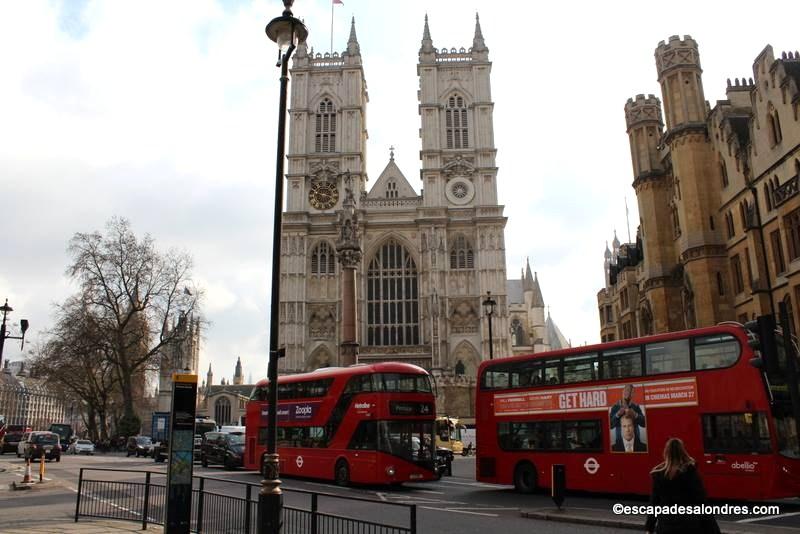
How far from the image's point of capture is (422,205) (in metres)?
57.6

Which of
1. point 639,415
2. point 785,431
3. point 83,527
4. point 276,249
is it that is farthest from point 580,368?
point 83,527

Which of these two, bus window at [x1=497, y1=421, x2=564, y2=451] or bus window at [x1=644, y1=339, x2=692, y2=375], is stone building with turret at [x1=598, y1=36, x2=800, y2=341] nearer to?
A: bus window at [x1=644, y1=339, x2=692, y2=375]

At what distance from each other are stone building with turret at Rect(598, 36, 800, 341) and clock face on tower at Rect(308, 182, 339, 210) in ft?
108

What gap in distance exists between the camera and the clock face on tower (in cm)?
5847

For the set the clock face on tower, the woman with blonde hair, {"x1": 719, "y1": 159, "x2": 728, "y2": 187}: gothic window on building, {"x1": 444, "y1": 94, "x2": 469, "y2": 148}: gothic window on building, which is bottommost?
the woman with blonde hair

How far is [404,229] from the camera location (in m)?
57.6

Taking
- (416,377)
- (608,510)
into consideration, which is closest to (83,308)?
(416,377)

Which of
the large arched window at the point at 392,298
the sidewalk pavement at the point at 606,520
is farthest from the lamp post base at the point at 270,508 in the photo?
the large arched window at the point at 392,298

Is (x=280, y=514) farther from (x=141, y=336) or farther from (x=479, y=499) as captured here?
(x=141, y=336)

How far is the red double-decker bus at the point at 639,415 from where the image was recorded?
11.6 meters

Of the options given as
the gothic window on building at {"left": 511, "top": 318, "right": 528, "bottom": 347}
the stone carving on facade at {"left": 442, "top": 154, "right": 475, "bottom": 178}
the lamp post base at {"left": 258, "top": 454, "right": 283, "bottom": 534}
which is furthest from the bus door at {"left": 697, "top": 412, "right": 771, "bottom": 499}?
the gothic window on building at {"left": 511, "top": 318, "right": 528, "bottom": 347}

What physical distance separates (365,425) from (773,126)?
16.0 metres

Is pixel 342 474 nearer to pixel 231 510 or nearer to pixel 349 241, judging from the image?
pixel 231 510

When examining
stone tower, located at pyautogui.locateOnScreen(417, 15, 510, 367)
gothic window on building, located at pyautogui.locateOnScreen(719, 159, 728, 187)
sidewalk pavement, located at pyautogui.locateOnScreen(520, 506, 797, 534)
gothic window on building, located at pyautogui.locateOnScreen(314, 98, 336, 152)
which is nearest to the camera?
sidewalk pavement, located at pyautogui.locateOnScreen(520, 506, 797, 534)
